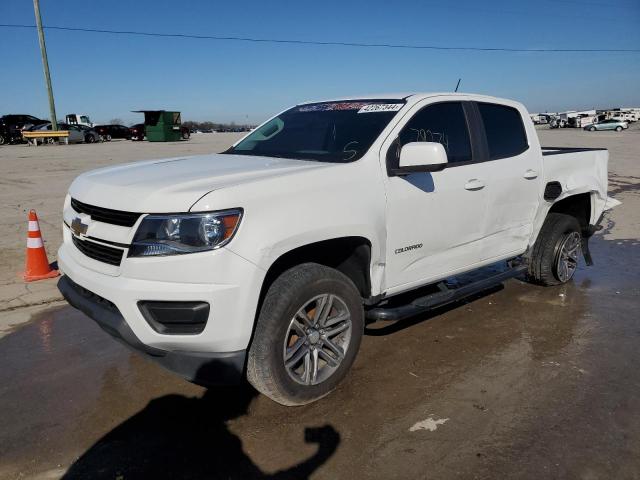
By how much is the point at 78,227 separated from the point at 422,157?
2187mm

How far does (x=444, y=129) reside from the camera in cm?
405

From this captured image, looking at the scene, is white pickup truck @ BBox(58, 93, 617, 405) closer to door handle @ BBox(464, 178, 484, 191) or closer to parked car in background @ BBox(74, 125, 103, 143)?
door handle @ BBox(464, 178, 484, 191)

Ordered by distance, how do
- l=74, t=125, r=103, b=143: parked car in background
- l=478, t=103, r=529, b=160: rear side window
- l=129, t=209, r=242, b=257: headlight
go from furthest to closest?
l=74, t=125, r=103, b=143: parked car in background
l=478, t=103, r=529, b=160: rear side window
l=129, t=209, r=242, b=257: headlight

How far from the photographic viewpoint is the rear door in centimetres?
424

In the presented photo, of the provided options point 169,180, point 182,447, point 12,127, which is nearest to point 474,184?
point 169,180

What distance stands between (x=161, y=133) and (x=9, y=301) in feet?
117

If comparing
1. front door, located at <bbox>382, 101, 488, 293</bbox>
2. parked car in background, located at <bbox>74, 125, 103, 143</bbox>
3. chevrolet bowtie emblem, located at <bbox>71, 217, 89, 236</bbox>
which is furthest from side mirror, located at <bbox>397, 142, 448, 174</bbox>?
parked car in background, located at <bbox>74, 125, 103, 143</bbox>

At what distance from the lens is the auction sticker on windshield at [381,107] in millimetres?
3777

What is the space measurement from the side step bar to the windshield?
106cm

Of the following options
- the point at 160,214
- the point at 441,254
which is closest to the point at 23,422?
the point at 160,214

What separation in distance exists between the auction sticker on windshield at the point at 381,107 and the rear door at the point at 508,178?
91 cm

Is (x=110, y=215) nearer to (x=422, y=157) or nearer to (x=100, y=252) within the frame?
(x=100, y=252)

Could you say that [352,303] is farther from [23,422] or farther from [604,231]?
[604,231]

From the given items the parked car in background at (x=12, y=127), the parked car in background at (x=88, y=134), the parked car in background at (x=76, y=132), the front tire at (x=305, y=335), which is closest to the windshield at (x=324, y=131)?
the front tire at (x=305, y=335)
